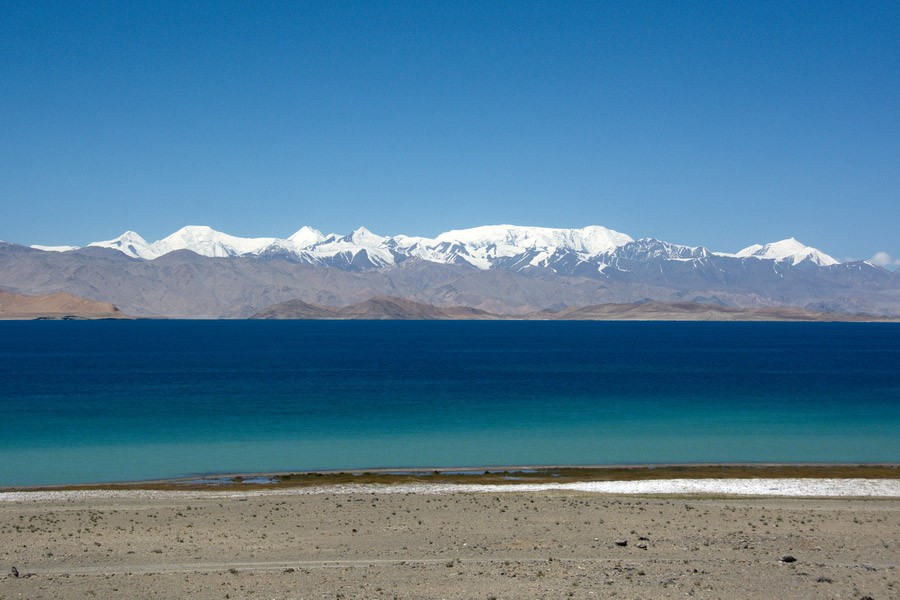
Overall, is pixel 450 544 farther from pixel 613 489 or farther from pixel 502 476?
pixel 502 476

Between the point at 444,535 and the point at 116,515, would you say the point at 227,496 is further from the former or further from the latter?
the point at 444,535

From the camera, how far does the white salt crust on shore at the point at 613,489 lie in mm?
28969

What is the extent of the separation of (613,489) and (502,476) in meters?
5.39

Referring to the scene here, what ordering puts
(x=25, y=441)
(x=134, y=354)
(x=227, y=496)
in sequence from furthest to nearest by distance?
(x=134, y=354)
(x=25, y=441)
(x=227, y=496)

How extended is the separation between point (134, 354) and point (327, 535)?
118 meters

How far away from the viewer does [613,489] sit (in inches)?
1189

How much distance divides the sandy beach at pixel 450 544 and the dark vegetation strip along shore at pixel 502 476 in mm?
2551

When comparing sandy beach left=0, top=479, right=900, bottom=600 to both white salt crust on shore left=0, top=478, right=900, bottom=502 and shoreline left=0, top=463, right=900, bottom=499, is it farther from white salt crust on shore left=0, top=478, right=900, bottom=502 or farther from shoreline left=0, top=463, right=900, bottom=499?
shoreline left=0, top=463, right=900, bottom=499

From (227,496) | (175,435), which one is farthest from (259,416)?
(227,496)

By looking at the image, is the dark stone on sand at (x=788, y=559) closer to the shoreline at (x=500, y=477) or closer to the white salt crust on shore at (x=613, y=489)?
the white salt crust on shore at (x=613, y=489)

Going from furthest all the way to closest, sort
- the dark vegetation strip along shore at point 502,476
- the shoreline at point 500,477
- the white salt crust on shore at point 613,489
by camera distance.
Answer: the dark vegetation strip along shore at point 502,476 → the shoreline at point 500,477 → the white salt crust on shore at point 613,489

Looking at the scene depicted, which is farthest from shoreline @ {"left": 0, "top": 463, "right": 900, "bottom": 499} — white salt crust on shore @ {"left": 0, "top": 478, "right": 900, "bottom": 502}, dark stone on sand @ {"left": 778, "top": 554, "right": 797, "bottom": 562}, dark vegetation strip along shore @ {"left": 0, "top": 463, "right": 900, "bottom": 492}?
dark stone on sand @ {"left": 778, "top": 554, "right": 797, "bottom": 562}

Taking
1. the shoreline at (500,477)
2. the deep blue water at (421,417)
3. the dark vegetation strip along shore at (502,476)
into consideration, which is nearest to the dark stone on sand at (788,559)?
the shoreline at (500,477)

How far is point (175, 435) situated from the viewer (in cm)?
4531
